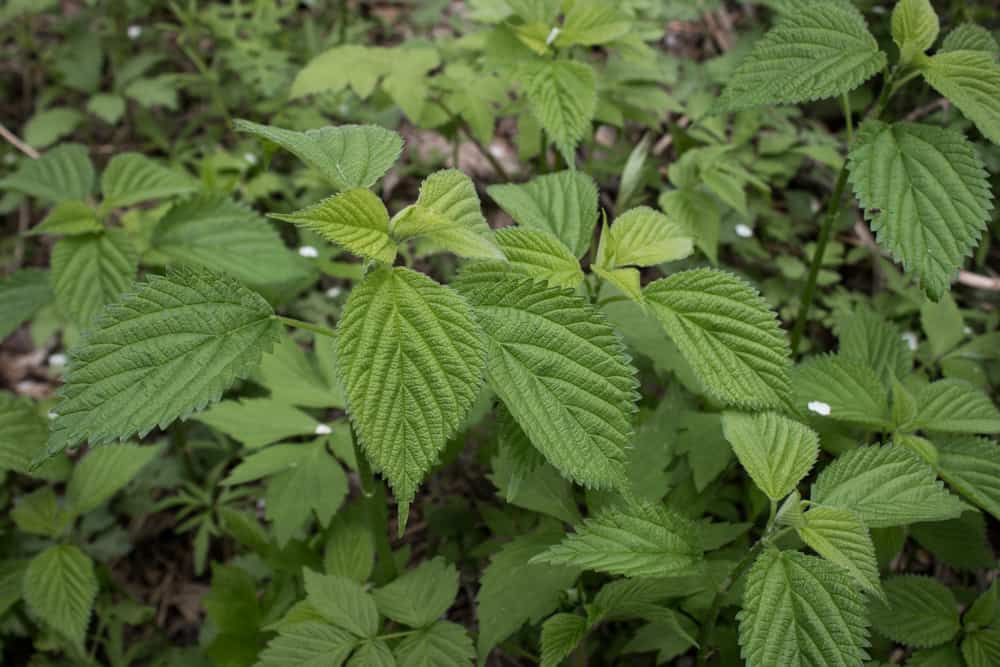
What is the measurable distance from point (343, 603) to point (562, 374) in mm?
832

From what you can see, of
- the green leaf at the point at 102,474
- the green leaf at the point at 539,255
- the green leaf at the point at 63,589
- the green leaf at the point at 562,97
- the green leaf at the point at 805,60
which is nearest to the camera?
the green leaf at the point at 539,255

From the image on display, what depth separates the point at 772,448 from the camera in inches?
59.6

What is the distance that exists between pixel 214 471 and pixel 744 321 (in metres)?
2.00

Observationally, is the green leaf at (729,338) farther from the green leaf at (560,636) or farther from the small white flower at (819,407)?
the green leaf at (560,636)

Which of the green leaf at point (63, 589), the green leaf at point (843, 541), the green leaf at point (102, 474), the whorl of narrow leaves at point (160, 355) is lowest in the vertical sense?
the green leaf at point (63, 589)

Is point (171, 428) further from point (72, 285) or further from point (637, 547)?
point (637, 547)

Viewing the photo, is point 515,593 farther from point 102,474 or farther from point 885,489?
point 102,474

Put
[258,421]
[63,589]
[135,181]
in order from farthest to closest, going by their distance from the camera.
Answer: [135,181] → [258,421] → [63,589]

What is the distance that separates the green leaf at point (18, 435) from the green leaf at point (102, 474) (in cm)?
26

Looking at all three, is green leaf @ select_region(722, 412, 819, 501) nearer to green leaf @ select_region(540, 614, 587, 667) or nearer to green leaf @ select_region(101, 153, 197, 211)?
green leaf @ select_region(540, 614, 587, 667)

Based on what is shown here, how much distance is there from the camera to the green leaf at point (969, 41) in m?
1.76

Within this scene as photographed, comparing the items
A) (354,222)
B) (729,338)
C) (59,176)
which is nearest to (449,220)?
(354,222)

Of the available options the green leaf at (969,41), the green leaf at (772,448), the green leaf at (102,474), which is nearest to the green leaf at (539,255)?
the green leaf at (772,448)

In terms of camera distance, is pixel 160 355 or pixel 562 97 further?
pixel 562 97
